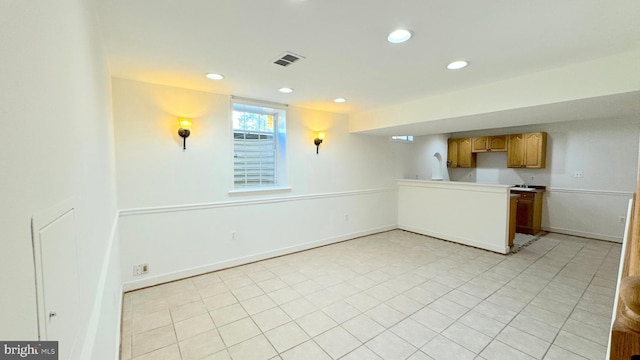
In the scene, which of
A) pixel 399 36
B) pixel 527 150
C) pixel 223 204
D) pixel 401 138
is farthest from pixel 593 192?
pixel 223 204

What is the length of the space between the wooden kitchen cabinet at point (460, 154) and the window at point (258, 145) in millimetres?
5182

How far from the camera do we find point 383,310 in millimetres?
2572

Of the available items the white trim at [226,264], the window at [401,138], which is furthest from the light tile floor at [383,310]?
the window at [401,138]

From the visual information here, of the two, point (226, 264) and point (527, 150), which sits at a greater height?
point (527, 150)

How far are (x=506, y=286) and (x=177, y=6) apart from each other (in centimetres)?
421

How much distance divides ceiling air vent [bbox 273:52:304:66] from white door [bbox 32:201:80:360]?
1.95m

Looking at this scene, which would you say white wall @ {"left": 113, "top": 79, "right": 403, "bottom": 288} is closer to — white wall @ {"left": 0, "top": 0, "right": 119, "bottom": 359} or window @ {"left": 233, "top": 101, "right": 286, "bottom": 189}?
window @ {"left": 233, "top": 101, "right": 286, "bottom": 189}

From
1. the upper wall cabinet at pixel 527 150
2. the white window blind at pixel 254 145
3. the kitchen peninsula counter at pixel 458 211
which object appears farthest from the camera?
the upper wall cabinet at pixel 527 150

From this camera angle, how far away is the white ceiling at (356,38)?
1.58 metres

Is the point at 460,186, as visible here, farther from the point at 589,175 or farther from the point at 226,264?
the point at 226,264

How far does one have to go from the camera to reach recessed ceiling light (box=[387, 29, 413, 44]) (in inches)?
72.9

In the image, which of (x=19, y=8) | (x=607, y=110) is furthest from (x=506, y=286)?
(x=19, y=8)

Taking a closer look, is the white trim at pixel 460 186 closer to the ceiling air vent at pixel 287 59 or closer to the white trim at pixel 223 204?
the white trim at pixel 223 204

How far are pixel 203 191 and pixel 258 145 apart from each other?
112cm
